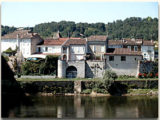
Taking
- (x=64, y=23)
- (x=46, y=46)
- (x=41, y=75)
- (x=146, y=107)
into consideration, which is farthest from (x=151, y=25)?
(x=146, y=107)

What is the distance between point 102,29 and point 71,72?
34599 millimetres

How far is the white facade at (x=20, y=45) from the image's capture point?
112ft

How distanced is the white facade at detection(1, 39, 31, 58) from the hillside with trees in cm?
1904

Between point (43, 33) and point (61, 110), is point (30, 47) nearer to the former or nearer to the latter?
point (61, 110)

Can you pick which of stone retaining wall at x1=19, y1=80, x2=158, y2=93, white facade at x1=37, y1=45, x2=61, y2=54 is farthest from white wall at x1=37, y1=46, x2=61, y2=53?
stone retaining wall at x1=19, y1=80, x2=158, y2=93

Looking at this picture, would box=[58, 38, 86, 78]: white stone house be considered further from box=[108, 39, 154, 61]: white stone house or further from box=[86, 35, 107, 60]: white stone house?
box=[108, 39, 154, 61]: white stone house

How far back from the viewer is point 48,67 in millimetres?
31047

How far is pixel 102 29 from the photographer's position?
64625 millimetres

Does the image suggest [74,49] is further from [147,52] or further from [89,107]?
[89,107]

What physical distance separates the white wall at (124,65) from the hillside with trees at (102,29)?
22.7 meters

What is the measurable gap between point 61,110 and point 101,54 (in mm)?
10820

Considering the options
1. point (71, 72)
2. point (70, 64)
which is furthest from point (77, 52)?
point (71, 72)

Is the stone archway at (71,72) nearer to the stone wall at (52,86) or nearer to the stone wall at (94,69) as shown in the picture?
the stone wall at (94,69)

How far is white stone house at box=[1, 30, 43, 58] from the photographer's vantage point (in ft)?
112
